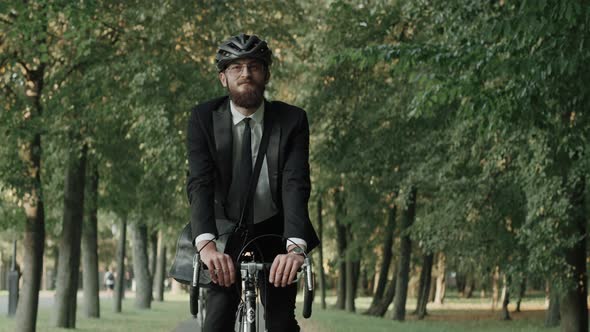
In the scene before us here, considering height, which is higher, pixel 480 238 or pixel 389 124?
pixel 389 124

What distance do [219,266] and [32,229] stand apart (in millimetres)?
A: 15146

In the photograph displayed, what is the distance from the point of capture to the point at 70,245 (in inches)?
862

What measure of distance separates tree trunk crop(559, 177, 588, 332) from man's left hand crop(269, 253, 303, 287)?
13.1m

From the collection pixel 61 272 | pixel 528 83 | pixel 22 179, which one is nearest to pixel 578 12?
pixel 528 83

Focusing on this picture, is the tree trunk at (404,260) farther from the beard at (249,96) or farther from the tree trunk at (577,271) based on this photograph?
the beard at (249,96)

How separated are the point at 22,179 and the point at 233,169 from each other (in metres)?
12.6

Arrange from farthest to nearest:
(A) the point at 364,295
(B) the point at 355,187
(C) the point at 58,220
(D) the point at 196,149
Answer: (A) the point at 364,295
(B) the point at 355,187
(C) the point at 58,220
(D) the point at 196,149

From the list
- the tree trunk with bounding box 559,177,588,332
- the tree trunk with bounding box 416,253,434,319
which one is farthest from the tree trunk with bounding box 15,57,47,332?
the tree trunk with bounding box 416,253,434,319

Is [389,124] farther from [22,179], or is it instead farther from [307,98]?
[22,179]

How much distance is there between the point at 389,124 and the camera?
87.5ft

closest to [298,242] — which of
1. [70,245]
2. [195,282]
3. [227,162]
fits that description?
[195,282]

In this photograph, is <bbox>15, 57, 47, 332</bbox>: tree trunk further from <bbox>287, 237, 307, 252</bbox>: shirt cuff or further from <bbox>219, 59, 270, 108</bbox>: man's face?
<bbox>287, 237, 307, 252</bbox>: shirt cuff

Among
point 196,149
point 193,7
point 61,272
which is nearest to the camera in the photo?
point 196,149

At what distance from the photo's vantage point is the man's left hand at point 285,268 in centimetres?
421
